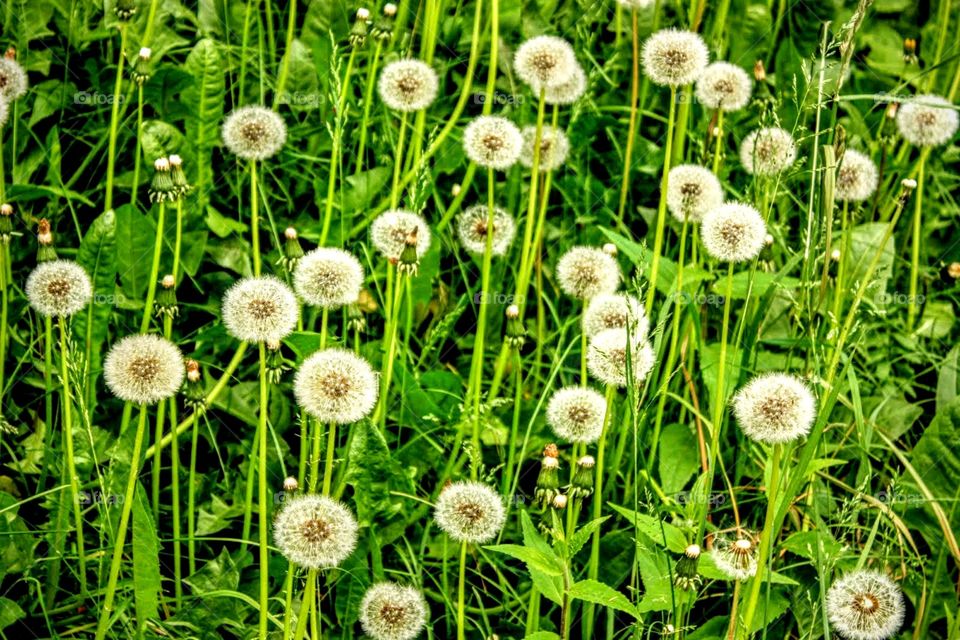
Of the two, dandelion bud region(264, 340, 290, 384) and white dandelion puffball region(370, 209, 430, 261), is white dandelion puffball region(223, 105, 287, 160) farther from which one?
dandelion bud region(264, 340, 290, 384)

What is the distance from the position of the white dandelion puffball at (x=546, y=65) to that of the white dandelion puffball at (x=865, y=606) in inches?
51.1

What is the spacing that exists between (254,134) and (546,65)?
722mm

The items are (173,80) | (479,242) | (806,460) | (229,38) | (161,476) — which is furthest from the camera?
(229,38)

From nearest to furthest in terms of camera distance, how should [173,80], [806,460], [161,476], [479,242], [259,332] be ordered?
[806,460]
[259,332]
[161,476]
[479,242]
[173,80]

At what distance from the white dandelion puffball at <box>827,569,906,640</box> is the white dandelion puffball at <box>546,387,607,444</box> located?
54 cm

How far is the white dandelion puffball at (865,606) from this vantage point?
1.87 meters

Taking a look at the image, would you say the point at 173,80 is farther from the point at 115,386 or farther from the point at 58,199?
the point at 115,386

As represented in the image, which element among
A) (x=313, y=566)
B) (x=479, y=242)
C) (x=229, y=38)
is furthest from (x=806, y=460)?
(x=229, y=38)

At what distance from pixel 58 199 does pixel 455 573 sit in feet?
4.66

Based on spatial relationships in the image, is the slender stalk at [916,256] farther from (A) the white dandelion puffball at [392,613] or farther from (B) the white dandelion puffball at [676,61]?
(A) the white dandelion puffball at [392,613]

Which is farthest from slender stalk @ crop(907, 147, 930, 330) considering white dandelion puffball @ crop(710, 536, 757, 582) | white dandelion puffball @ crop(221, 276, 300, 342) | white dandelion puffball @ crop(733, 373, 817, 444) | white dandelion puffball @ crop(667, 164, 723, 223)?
white dandelion puffball @ crop(221, 276, 300, 342)

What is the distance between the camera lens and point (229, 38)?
119 inches

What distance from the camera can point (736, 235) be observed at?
2.10 m

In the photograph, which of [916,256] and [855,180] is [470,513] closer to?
[855,180]
